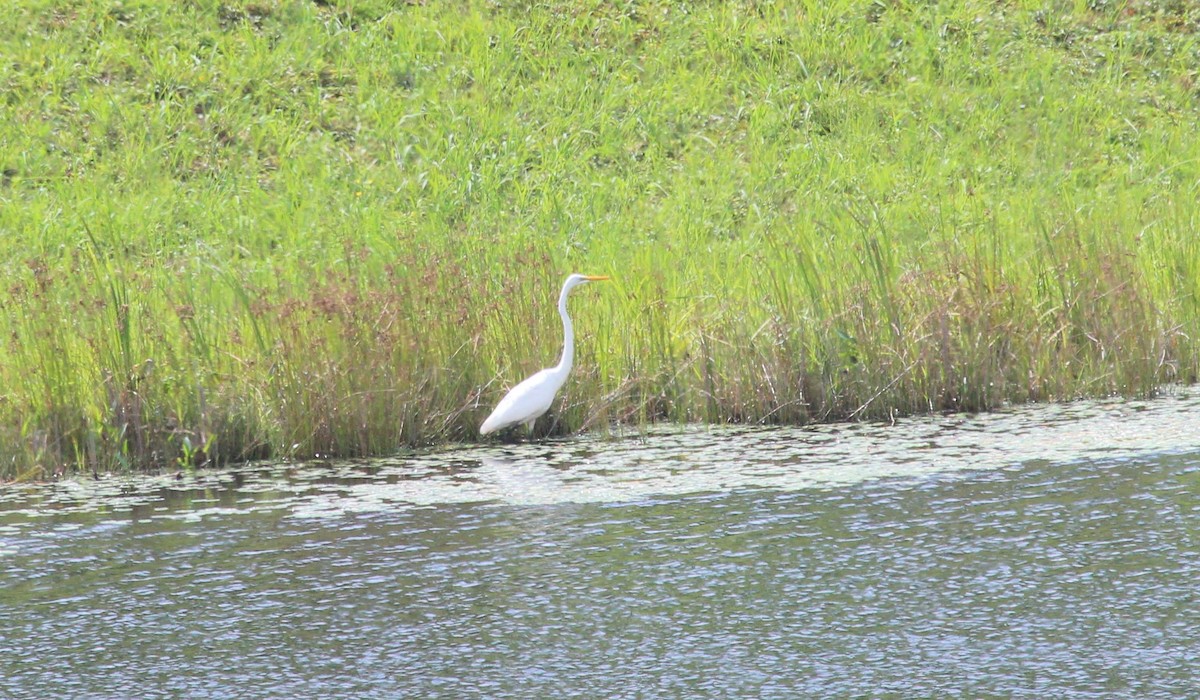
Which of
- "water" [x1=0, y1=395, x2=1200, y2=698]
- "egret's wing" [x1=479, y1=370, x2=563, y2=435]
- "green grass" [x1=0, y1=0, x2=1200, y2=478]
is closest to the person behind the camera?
"water" [x1=0, y1=395, x2=1200, y2=698]

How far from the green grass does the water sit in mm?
570

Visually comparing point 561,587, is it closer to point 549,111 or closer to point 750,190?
point 750,190

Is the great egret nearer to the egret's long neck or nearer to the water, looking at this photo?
the egret's long neck

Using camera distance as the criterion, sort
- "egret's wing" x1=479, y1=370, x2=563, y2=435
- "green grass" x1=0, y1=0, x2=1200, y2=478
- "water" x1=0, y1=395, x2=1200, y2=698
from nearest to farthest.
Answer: "water" x1=0, y1=395, x2=1200, y2=698, "egret's wing" x1=479, y1=370, x2=563, y2=435, "green grass" x1=0, y1=0, x2=1200, y2=478

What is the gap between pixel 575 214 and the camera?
1253 cm

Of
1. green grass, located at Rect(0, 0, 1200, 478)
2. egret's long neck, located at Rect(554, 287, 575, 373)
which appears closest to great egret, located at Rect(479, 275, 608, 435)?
egret's long neck, located at Rect(554, 287, 575, 373)

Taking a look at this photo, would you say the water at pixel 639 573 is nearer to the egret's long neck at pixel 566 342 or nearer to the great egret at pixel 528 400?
the great egret at pixel 528 400

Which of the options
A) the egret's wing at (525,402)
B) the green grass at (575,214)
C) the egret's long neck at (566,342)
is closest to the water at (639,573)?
the egret's wing at (525,402)

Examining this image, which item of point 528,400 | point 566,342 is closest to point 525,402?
point 528,400

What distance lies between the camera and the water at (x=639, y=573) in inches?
172

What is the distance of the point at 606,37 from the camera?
15.7 metres

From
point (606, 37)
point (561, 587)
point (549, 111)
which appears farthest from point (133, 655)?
point (606, 37)

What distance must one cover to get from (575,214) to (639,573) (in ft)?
24.4

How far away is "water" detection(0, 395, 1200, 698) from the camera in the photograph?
4.36 meters
